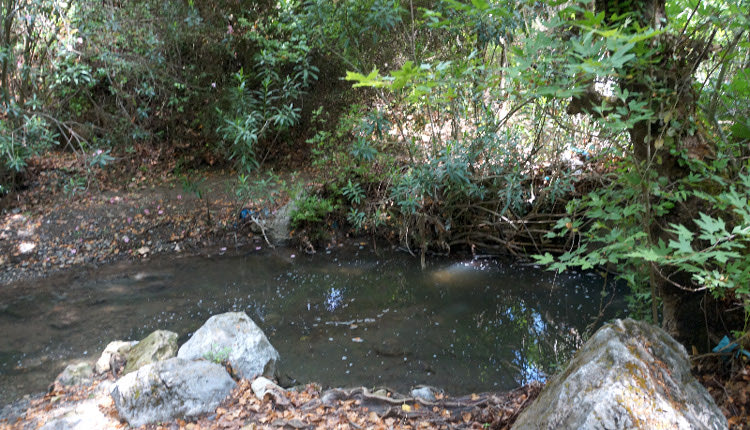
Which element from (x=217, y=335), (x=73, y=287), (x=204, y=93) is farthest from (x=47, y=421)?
(x=204, y=93)

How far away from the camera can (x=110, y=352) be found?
13.6 ft

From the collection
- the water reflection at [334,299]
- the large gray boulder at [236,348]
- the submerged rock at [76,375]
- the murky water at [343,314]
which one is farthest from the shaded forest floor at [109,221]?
the water reflection at [334,299]

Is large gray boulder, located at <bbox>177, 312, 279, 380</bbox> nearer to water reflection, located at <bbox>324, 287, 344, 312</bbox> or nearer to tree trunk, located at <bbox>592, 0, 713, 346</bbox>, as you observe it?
water reflection, located at <bbox>324, 287, 344, 312</bbox>

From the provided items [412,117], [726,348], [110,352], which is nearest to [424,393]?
[726,348]

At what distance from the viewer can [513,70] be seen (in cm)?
176

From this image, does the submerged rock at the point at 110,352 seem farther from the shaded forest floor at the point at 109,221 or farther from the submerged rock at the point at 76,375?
the shaded forest floor at the point at 109,221

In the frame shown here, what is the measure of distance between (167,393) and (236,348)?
2.32ft

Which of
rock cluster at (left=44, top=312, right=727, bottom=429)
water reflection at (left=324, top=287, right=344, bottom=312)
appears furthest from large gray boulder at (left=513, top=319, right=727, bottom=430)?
water reflection at (left=324, top=287, right=344, bottom=312)

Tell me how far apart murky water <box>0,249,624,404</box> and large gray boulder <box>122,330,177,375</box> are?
2.14 ft

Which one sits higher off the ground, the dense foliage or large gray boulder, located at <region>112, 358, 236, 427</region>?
the dense foliage

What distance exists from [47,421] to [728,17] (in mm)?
4194

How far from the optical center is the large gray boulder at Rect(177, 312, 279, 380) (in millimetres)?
3746

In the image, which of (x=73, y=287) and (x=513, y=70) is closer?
(x=513, y=70)

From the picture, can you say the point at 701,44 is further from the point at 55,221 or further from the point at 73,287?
the point at 55,221
